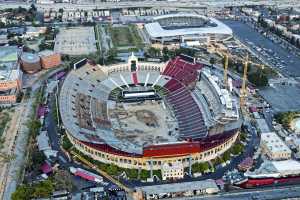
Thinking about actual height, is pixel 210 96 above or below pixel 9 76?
below

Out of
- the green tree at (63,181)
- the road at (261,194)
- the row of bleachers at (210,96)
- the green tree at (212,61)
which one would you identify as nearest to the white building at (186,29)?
the green tree at (212,61)

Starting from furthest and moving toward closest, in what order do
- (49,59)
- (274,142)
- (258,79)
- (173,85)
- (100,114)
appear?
(49,59) → (258,79) → (173,85) → (100,114) → (274,142)

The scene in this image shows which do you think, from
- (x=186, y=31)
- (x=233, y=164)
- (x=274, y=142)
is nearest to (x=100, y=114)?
(x=233, y=164)

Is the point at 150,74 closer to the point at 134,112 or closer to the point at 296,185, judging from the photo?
the point at 134,112

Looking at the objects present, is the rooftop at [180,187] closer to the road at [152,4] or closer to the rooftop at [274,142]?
the rooftop at [274,142]

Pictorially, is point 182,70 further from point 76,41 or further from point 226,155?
point 76,41

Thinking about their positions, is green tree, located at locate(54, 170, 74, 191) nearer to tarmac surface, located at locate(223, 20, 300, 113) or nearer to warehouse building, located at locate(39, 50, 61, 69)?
tarmac surface, located at locate(223, 20, 300, 113)

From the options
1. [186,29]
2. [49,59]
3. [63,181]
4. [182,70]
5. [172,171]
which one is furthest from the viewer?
[186,29]

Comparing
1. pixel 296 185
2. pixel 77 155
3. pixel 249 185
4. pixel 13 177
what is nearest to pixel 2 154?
pixel 13 177
